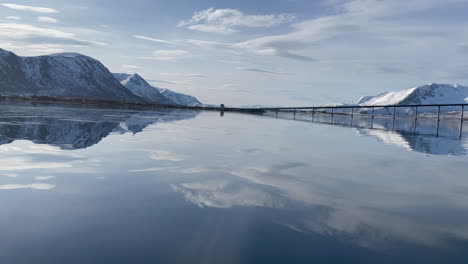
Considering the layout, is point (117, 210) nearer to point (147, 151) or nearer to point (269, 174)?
point (269, 174)

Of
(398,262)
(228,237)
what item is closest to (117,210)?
(228,237)

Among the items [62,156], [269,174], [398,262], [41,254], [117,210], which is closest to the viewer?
[41,254]

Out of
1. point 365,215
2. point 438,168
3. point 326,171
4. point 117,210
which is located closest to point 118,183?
point 117,210

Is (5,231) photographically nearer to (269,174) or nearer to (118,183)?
(118,183)

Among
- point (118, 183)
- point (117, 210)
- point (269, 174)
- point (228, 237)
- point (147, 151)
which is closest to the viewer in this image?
point (228, 237)

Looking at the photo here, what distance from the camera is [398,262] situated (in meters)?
6.17

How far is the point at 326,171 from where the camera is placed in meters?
15.5

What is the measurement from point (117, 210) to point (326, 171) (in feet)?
33.7

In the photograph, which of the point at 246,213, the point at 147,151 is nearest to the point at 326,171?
the point at 246,213

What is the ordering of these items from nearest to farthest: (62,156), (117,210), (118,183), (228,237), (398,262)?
1. (398,262)
2. (228,237)
3. (117,210)
4. (118,183)
5. (62,156)

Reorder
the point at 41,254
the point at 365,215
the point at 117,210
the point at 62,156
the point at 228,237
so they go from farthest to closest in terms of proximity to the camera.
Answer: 1. the point at 62,156
2. the point at 365,215
3. the point at 117,210
4. the point at 228,237
5. the point at 41,254

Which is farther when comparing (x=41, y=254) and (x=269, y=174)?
(x=269, y=174)

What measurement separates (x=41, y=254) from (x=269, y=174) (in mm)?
9709

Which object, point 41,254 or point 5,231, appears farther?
point 5,231
